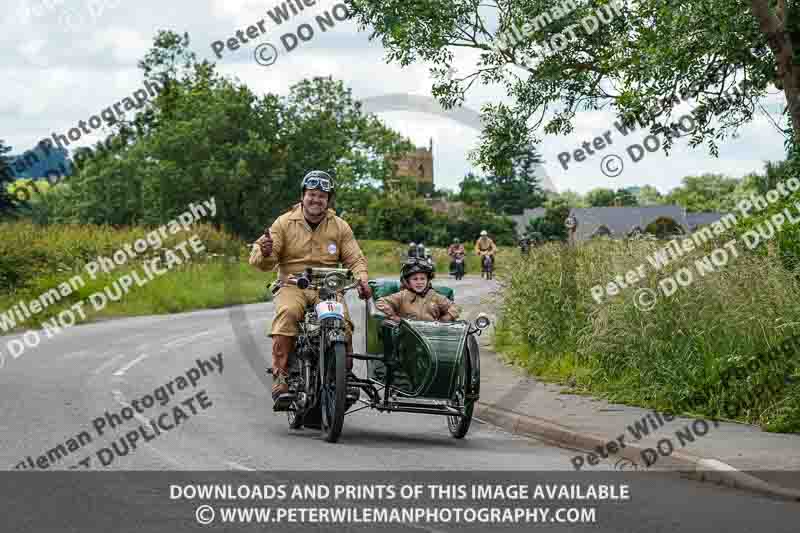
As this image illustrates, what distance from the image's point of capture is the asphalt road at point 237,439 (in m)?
8.27

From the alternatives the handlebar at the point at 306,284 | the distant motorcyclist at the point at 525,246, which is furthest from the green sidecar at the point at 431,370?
the distant motorcyclist at the point at 525,246

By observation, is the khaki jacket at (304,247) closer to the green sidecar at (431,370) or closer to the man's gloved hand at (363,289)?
the man's gloved hand at (363,289)

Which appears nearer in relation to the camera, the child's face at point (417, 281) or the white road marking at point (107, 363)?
the child's face at point (417, 281)

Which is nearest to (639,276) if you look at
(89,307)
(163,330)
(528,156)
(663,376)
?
(663,376)

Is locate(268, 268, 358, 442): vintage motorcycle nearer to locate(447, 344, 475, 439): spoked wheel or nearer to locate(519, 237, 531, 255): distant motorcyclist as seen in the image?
locate(447, 344, 475, 439): spoked wheel

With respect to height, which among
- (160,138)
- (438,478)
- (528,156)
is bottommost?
(438,478)

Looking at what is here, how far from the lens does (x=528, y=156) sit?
24047 millimetres

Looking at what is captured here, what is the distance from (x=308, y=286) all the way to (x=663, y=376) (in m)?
4.21

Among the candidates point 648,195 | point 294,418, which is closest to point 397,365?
point 294,418

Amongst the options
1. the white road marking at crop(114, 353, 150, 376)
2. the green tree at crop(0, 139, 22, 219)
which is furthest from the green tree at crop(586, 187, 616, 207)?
the white road marking at crop(114, 353, 150, 376)

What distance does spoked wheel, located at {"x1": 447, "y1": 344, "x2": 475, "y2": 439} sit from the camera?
10.8 m

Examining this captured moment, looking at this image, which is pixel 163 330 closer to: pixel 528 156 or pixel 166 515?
pixel 528 156

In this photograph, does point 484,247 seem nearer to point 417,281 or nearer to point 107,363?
point 107,363

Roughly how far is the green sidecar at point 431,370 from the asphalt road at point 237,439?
13.1 inches
